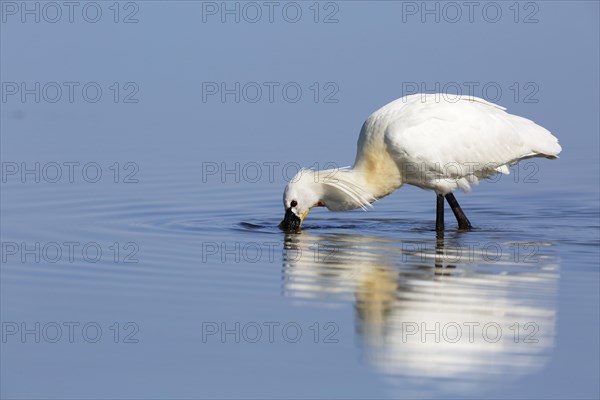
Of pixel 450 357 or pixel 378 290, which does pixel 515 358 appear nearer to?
pixel 450 357

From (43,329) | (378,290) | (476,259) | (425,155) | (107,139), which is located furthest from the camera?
(107,139)

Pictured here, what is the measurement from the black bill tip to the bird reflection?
0.38 feet

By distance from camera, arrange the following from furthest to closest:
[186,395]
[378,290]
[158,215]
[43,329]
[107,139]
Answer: [107,139] < [158,215] < [378,290] < [43,329] < [186,395]

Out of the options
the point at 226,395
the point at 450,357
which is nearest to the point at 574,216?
the point at 450,357

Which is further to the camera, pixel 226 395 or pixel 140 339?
pixel 140 339

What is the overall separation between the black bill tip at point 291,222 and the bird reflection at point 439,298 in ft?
0.38

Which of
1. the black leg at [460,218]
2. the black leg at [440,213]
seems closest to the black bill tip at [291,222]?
the black leg at [440,213]

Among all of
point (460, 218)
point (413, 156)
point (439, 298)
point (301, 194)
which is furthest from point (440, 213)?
point (439, 298)

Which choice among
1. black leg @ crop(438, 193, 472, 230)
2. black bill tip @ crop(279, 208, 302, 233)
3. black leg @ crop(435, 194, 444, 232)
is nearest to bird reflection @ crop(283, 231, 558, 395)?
black bill tip @ crop(279, 208, 302, 233)

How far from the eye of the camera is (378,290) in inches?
459

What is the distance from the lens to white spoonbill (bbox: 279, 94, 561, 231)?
48.4 ft

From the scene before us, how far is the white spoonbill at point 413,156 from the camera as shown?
14758 millimetres

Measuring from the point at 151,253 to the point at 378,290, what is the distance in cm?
284

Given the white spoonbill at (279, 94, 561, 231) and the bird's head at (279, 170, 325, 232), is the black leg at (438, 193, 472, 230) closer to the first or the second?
the white spoonbill at (279, 94, 561, 231)
